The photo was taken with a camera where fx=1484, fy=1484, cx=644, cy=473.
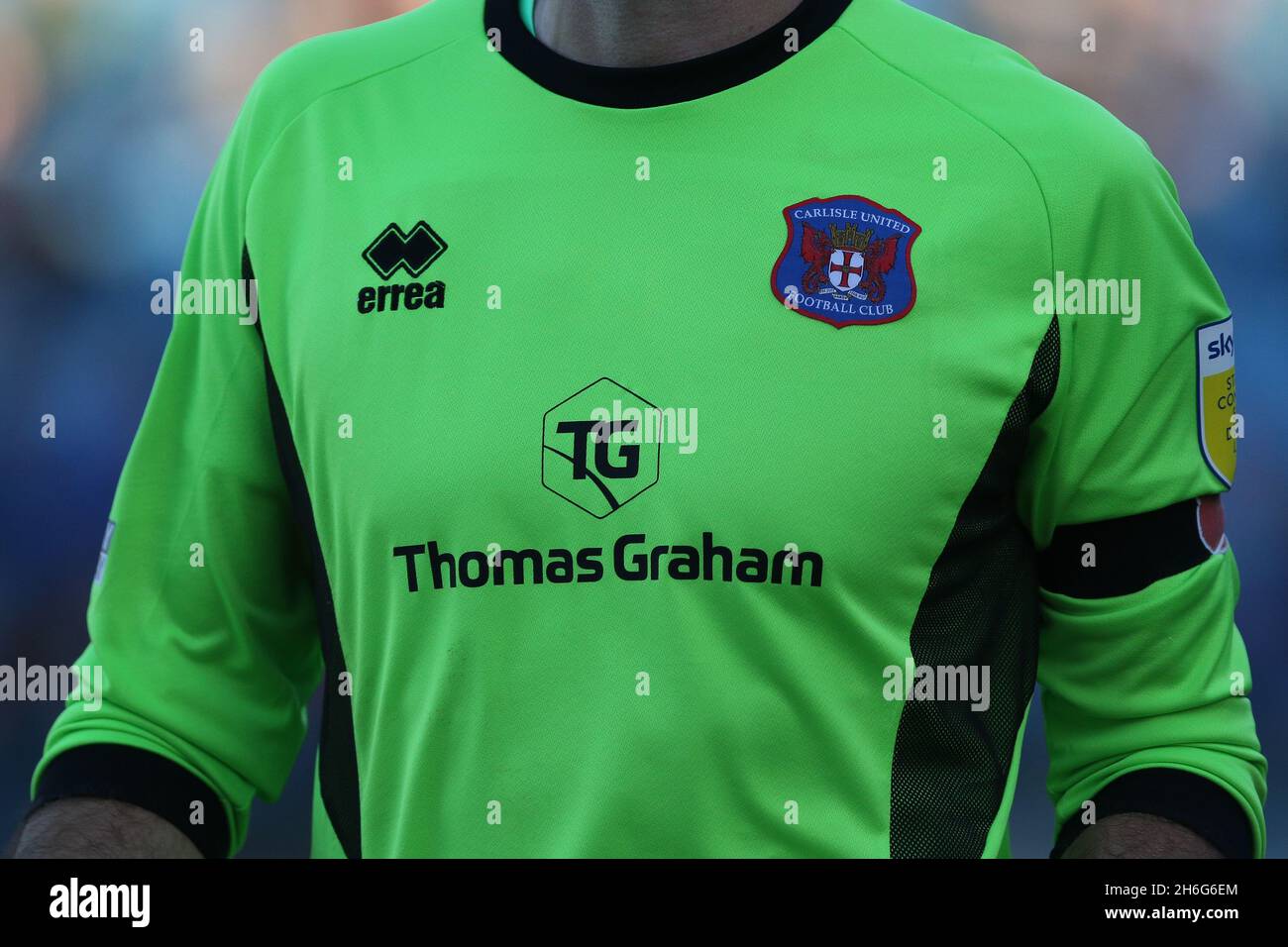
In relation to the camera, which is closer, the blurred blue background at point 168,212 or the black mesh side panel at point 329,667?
the black mesh side panel at point 329,667

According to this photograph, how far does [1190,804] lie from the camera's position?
1077 millimetres

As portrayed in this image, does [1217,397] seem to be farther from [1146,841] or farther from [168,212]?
Answer: [168,212]

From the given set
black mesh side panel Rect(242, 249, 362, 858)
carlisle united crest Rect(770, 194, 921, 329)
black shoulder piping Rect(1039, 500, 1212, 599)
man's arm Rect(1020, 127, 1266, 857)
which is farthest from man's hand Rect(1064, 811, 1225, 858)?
black mesh side panel Rect(242, 249, 362, 858)

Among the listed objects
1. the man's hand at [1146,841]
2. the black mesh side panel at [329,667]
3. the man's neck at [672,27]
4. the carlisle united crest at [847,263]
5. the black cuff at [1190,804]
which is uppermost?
the man's neck at [672,27]

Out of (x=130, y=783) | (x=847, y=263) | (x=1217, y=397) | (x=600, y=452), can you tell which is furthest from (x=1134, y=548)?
(x=130, y=783)

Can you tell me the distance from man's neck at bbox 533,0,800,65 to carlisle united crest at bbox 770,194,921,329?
0.50ft

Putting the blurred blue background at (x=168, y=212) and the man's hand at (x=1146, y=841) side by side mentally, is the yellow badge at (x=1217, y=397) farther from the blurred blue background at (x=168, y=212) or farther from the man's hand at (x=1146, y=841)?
the blurred blue background at (x=168, y=212)

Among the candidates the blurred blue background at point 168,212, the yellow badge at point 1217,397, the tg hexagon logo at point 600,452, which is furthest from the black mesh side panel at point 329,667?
the blurred blue background at point 168,212

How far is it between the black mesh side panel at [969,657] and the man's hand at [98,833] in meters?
0.55

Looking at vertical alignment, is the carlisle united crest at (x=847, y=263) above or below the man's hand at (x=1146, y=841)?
above

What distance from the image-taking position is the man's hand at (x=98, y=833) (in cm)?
110

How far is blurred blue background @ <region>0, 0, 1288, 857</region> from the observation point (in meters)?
2.92

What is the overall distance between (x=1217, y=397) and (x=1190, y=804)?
1.01 ft

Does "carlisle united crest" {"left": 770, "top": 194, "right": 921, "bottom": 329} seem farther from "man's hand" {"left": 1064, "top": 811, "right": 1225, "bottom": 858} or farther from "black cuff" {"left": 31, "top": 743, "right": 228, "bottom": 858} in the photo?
"black cuff" {"left": 31, "top": 743, "right": 228, "bottom": 858}
